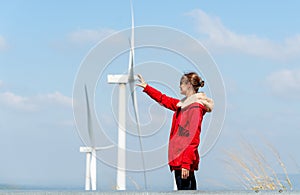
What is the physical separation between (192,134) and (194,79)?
502 mm

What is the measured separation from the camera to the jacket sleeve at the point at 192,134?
14.1ft

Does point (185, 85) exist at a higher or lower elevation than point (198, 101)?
higher

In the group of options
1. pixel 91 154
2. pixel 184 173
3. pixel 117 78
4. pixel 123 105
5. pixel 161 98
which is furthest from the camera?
pixel 117 78

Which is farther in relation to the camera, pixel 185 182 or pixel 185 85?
pixel 185 85

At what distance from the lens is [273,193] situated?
10.9ft

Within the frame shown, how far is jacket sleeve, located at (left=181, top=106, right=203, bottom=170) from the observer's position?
14.1 feet

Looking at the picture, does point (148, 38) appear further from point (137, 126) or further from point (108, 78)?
point (108, 78)

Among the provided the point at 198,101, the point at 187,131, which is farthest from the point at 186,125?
the point at 198,101

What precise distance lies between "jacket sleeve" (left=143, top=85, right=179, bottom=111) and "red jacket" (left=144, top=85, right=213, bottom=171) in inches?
2.2

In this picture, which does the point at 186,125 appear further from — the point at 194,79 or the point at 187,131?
the point at 194,79

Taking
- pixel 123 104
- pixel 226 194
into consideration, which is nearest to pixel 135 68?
pixel 123 104

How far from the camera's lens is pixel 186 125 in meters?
4.43

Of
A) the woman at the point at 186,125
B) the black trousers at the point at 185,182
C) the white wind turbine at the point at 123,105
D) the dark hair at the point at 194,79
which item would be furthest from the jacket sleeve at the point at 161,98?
the white wind turbine at the point at 123,105

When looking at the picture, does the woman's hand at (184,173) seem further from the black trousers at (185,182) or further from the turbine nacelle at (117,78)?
the turbine nacelle at (117,78)
